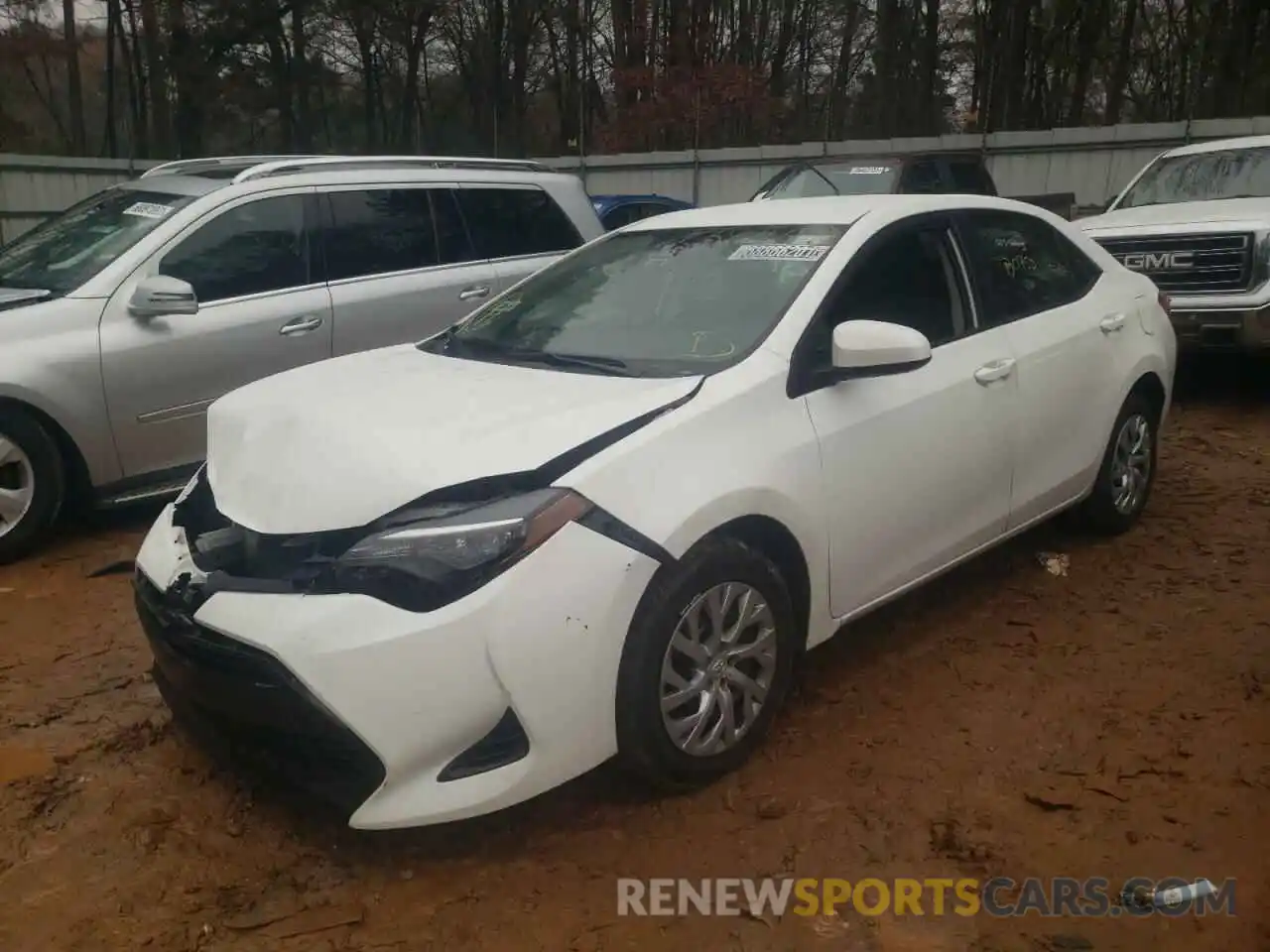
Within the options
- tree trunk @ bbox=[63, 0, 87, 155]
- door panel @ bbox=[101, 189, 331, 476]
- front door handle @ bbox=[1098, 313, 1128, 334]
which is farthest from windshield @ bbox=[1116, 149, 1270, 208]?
tree trunk @ bbox=[63, 0, 87, 155]

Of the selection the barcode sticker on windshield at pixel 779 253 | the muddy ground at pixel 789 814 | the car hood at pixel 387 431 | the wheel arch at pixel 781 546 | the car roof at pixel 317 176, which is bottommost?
the muddy ground at pixel 789 814

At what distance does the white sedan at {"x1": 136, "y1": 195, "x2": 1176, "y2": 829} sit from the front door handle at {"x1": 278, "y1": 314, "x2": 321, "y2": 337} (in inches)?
69.8

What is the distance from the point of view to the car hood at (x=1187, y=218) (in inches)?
284

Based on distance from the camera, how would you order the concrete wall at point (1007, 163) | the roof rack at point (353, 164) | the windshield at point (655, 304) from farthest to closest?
the concrete wall at point (1007, 163)
the roof rack at point (353, 164)
the windshield at point (655, 304)

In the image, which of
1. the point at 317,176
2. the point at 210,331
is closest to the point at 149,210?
the point at 210,331

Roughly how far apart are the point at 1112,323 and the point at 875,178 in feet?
19.9

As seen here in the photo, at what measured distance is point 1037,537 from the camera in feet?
16.8

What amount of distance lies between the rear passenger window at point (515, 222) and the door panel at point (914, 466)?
11.6ft

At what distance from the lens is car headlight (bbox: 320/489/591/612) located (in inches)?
101

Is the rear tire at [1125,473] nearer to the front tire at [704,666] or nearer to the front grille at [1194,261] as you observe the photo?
the front tire at [704,666]

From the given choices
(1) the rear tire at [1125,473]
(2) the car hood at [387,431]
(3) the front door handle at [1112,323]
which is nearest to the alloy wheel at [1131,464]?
→ (1) the rear tire at [1125,473]

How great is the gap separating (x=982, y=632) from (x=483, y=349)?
2.14 metres

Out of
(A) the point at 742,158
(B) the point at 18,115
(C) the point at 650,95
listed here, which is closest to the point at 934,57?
(C) the point at 650,95

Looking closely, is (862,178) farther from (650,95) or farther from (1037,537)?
(650,95)
